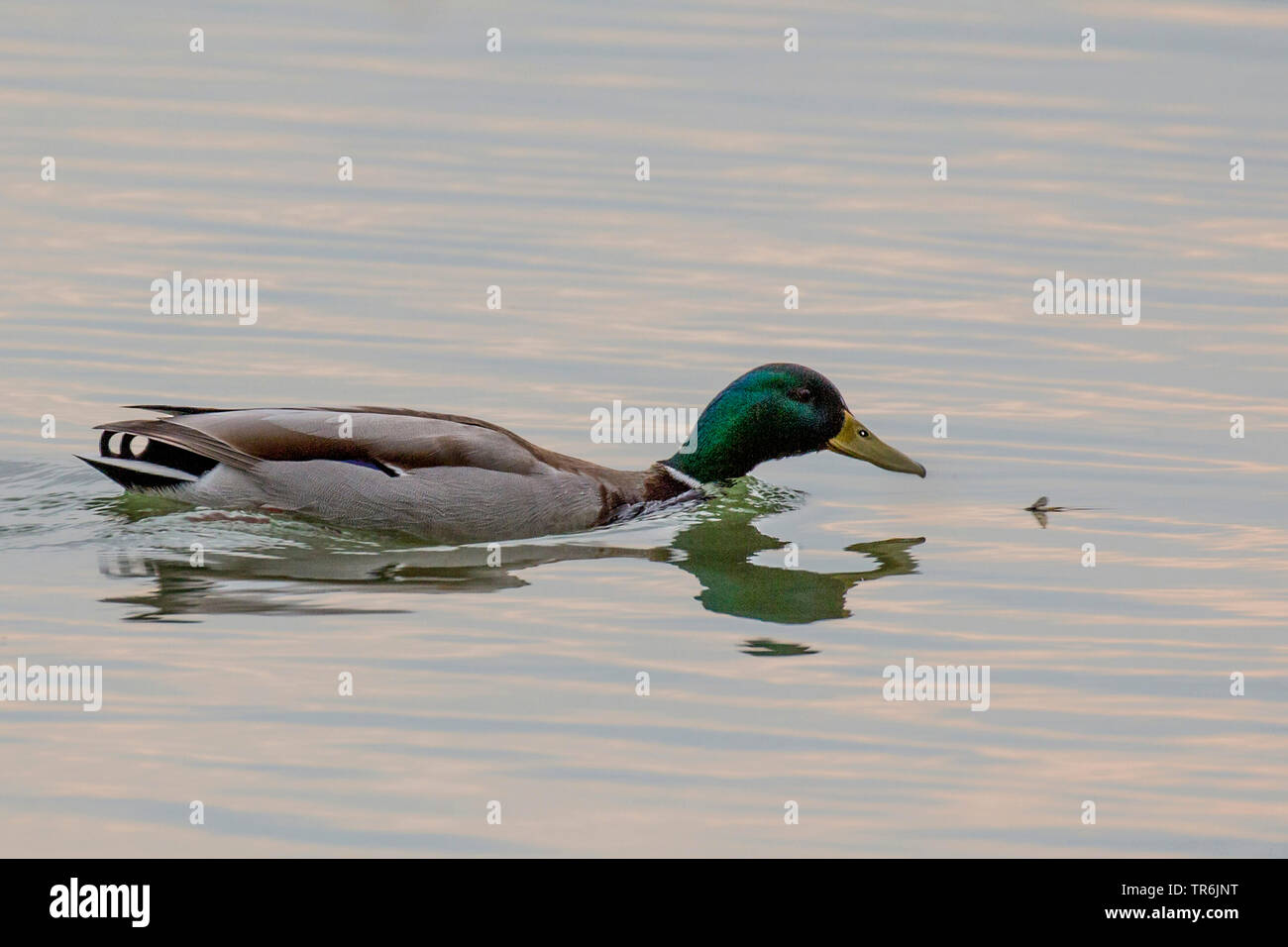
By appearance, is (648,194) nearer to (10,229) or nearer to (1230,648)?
(10,229)

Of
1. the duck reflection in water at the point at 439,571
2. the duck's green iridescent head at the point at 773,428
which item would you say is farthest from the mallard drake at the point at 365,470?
the duck's green iridescent head at the point at 773,428

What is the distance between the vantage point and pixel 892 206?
17.7 meters

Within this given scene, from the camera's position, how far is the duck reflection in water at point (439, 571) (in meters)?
9.94

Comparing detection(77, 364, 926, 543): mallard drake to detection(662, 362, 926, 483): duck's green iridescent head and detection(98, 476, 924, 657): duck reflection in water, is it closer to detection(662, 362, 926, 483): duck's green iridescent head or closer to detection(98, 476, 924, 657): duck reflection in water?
detection(98, 476, 924, 657): duck reflection in water

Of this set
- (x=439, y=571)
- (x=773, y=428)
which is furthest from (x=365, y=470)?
(x=773, y=428)

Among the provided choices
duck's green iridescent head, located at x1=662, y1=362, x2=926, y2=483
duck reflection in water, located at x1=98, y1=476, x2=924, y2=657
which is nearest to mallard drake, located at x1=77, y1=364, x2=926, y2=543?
duck reflection in water, located at x1=98, y1=476, x2=924, y2=657

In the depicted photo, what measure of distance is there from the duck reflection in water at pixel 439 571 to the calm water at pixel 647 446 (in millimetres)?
36

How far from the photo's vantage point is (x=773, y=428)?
41.3 ft

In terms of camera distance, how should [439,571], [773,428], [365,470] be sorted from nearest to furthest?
1. [439,571]
2. [365,470]
3. [773,428]

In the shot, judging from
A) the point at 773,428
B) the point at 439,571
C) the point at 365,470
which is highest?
the point at 773,428

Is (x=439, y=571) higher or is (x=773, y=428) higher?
(x=773, y=428)

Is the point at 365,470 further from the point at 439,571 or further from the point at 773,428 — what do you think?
the point at 773,428

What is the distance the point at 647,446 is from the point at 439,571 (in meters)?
2.96

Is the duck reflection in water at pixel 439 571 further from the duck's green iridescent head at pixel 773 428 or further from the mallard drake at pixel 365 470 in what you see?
the duck's green iridescent head at pixel 773 428
